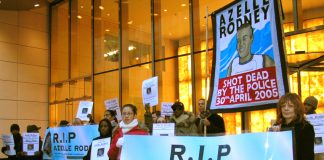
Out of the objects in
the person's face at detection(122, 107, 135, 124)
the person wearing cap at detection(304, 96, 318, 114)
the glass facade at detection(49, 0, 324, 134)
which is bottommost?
the person's face at detection(122, 107, 135, 124)

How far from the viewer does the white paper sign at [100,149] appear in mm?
6504

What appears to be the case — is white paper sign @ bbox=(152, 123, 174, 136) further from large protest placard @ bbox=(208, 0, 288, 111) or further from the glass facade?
the glass facade

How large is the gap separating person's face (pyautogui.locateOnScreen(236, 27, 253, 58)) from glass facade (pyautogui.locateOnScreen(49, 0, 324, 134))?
17.7 ft

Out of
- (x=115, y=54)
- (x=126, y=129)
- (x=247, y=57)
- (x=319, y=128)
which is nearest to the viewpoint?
(x=247, y=57)

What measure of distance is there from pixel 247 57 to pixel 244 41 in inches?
7.8

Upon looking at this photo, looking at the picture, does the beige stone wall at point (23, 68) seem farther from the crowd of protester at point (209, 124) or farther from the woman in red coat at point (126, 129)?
the woman in red coat at point (126, 129)

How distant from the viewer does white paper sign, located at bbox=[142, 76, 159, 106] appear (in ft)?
30.1

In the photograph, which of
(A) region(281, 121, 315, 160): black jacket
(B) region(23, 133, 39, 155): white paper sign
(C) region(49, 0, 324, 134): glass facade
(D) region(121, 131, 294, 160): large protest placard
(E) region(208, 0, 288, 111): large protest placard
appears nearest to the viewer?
(D) region(121, 131, 294, 160): large protest placard

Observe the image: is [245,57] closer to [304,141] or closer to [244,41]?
[244,41]

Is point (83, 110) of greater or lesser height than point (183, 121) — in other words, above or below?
above

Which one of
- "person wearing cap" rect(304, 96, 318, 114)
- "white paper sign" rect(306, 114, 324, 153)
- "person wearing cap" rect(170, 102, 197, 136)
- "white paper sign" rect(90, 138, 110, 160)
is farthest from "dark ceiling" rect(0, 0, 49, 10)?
"white paper sign" rect(306, 114, 324, 153)

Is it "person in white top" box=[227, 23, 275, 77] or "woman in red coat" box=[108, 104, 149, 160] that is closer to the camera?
"person in white top" box=[227, 23, 275, 77]

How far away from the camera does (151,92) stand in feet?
30.7

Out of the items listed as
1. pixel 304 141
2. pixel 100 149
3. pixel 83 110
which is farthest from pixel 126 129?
pixel 83 110
